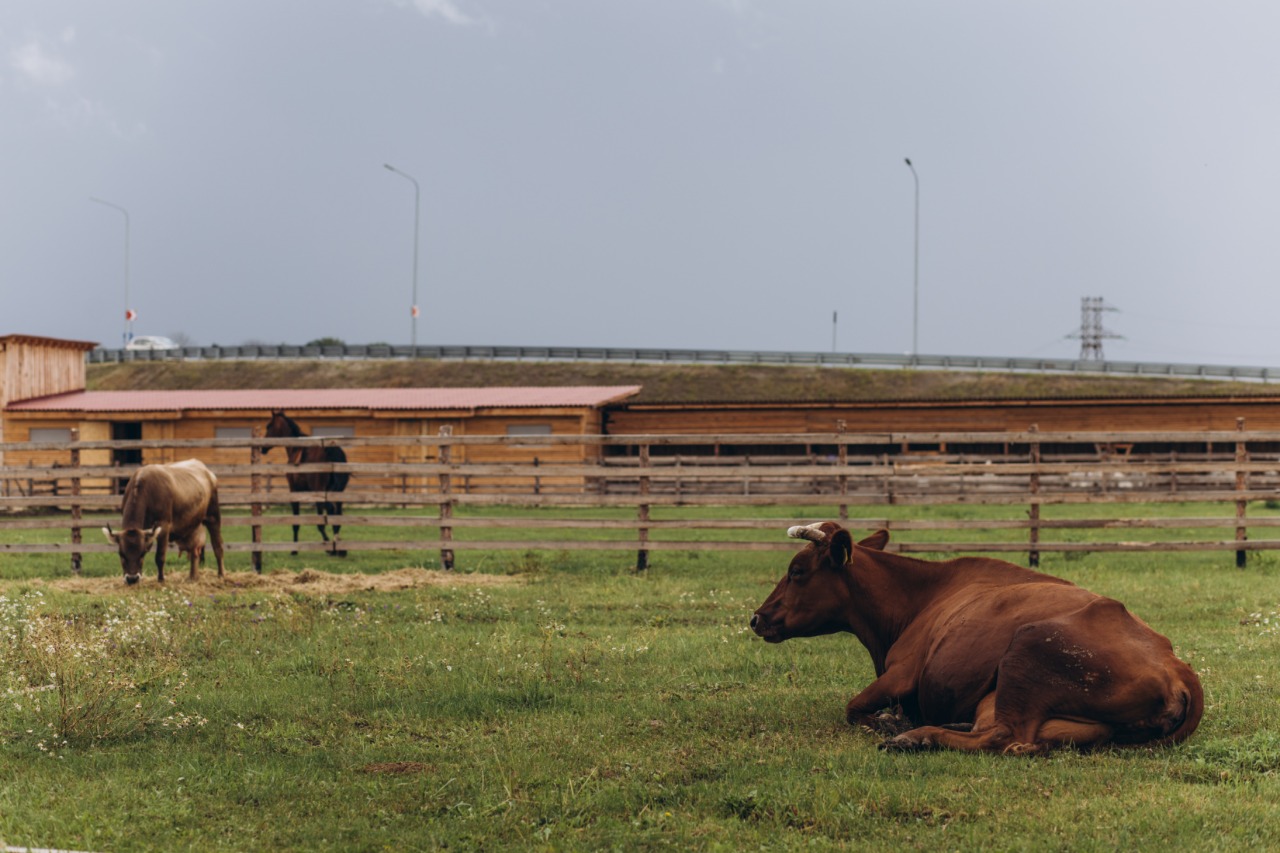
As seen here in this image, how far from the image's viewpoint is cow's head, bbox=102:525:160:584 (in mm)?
14406

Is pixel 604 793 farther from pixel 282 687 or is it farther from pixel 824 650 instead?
pixel 824 650

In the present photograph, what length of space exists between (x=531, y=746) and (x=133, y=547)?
31.8 feet

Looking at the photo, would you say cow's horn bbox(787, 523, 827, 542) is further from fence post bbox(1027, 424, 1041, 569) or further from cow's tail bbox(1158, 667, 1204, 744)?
fence post bbox(1027, 424, 1041, 569)

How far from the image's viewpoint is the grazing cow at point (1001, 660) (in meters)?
5.89

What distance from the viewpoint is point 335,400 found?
38719 mm

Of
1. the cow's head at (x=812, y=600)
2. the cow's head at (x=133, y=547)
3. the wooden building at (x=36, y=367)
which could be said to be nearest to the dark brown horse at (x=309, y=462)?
the cow's head at (x=133, y=547)

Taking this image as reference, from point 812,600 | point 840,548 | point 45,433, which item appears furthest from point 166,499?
point 45,433

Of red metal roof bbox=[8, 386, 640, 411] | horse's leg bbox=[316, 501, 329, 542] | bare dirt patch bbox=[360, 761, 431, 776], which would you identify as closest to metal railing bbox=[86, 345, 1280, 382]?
red metal roof bbox=[8, 386, 640, 411]

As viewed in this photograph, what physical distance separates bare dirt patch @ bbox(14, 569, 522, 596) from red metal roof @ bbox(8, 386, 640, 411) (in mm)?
20927

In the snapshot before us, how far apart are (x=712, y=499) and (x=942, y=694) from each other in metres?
10.8

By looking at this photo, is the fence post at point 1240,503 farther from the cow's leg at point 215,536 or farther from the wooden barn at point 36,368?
the wooden barn at point 36,368

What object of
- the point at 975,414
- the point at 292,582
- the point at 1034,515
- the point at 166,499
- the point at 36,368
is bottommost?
the point at 292,582

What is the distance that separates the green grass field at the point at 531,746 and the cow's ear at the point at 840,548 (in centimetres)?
91

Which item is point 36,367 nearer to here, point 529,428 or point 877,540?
point 529,428
